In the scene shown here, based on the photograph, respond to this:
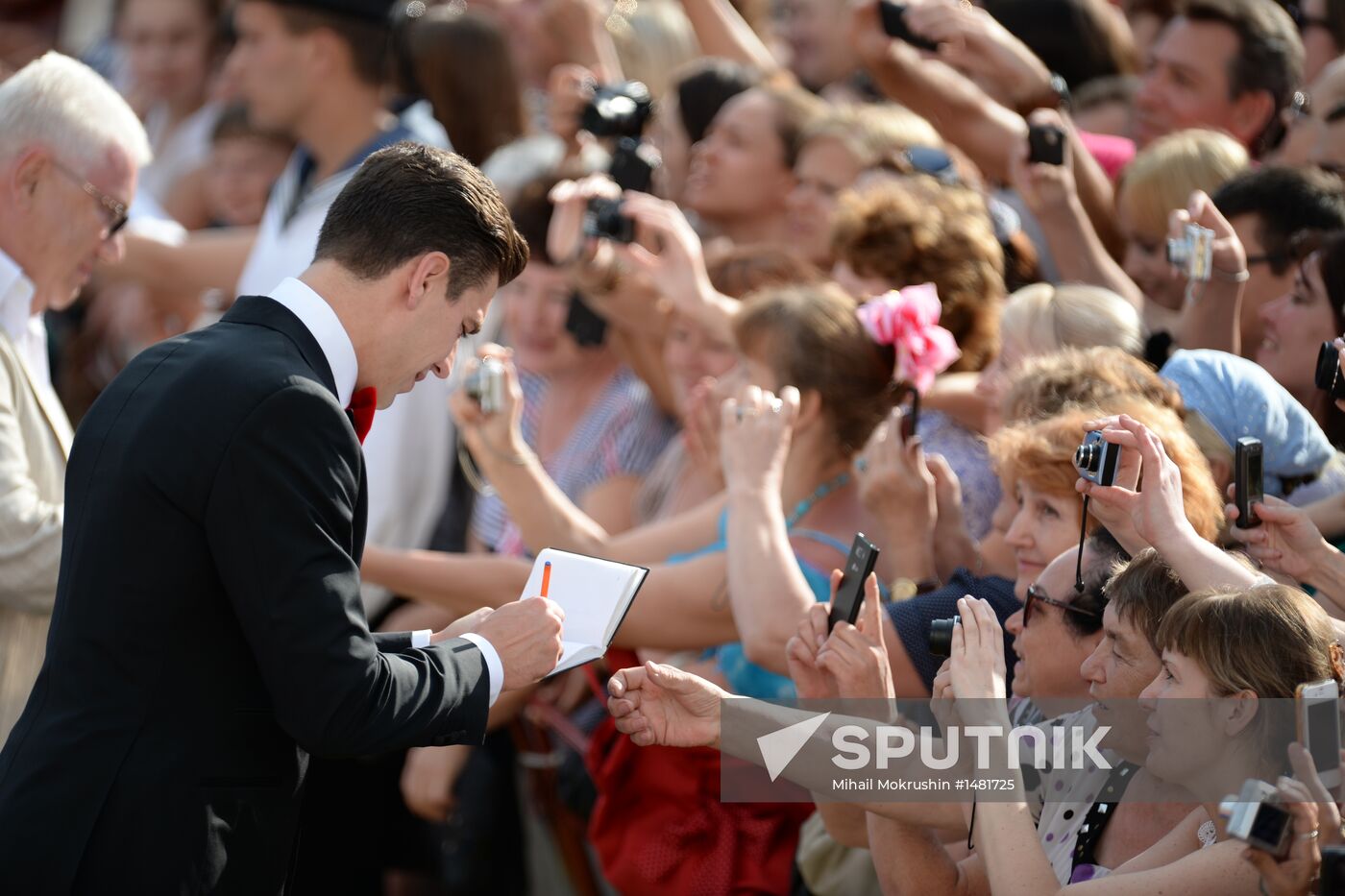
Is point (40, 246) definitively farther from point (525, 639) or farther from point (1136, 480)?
point (1136, 480)

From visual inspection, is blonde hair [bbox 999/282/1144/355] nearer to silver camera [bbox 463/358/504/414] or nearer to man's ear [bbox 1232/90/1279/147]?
silver camera [bbox 463/358/504/414]

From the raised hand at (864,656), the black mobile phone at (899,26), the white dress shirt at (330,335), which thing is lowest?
the raised hand at (864,656)

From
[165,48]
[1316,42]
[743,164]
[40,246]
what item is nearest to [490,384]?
[40,246]

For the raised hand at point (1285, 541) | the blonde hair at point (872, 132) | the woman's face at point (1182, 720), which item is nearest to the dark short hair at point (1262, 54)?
the blonde hair at point (872, 132)

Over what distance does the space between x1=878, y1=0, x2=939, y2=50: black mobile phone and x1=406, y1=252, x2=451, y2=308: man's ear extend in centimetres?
288

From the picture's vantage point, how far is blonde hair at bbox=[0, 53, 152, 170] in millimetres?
3660

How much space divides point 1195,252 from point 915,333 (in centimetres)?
65

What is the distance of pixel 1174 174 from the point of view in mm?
4449

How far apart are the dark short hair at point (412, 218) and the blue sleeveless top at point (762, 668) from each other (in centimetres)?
120

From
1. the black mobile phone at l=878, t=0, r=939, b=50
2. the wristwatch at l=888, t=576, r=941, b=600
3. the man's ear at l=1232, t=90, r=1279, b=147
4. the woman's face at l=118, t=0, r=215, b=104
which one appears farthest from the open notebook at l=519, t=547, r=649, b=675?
the woman's face at l=118, t=0, r=215, b=104

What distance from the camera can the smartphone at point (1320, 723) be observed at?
2.26 m

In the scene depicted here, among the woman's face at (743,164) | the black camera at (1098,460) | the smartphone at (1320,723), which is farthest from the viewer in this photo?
the woman's face at (743,164)

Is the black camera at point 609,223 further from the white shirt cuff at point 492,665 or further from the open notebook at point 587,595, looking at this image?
the white shirt cuff at point 492,665

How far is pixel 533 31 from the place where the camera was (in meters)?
6.97
